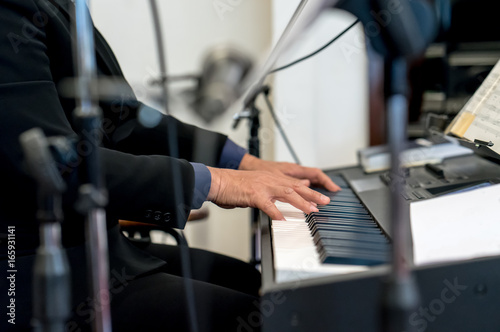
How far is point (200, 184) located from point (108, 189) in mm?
168

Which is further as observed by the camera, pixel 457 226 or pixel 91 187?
pixel 457 226

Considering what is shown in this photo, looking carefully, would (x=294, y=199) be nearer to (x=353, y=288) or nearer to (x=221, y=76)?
(x=353, y=288)

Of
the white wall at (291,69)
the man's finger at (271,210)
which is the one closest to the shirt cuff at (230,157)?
the man's finger at (271,210)

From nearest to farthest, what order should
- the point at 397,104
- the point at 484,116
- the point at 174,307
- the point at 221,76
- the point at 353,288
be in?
the point at 221,76 < the point at 397,104 < the point at 353,288 < the point at 174,307 < the point at 484,116

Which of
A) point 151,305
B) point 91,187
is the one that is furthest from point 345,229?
point 91,187

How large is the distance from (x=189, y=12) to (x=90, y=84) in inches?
61.9

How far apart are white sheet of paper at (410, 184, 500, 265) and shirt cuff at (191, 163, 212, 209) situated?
0.37 meters

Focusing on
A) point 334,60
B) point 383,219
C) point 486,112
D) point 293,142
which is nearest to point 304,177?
point 383,219

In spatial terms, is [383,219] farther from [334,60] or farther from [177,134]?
[334,60]

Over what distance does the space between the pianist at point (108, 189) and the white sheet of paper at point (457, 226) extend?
21cm

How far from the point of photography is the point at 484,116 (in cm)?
112

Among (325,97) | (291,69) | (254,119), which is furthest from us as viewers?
(325,97)

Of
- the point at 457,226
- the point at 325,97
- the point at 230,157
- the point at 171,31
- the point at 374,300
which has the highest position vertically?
the point at 171,31

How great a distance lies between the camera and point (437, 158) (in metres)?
1.38
